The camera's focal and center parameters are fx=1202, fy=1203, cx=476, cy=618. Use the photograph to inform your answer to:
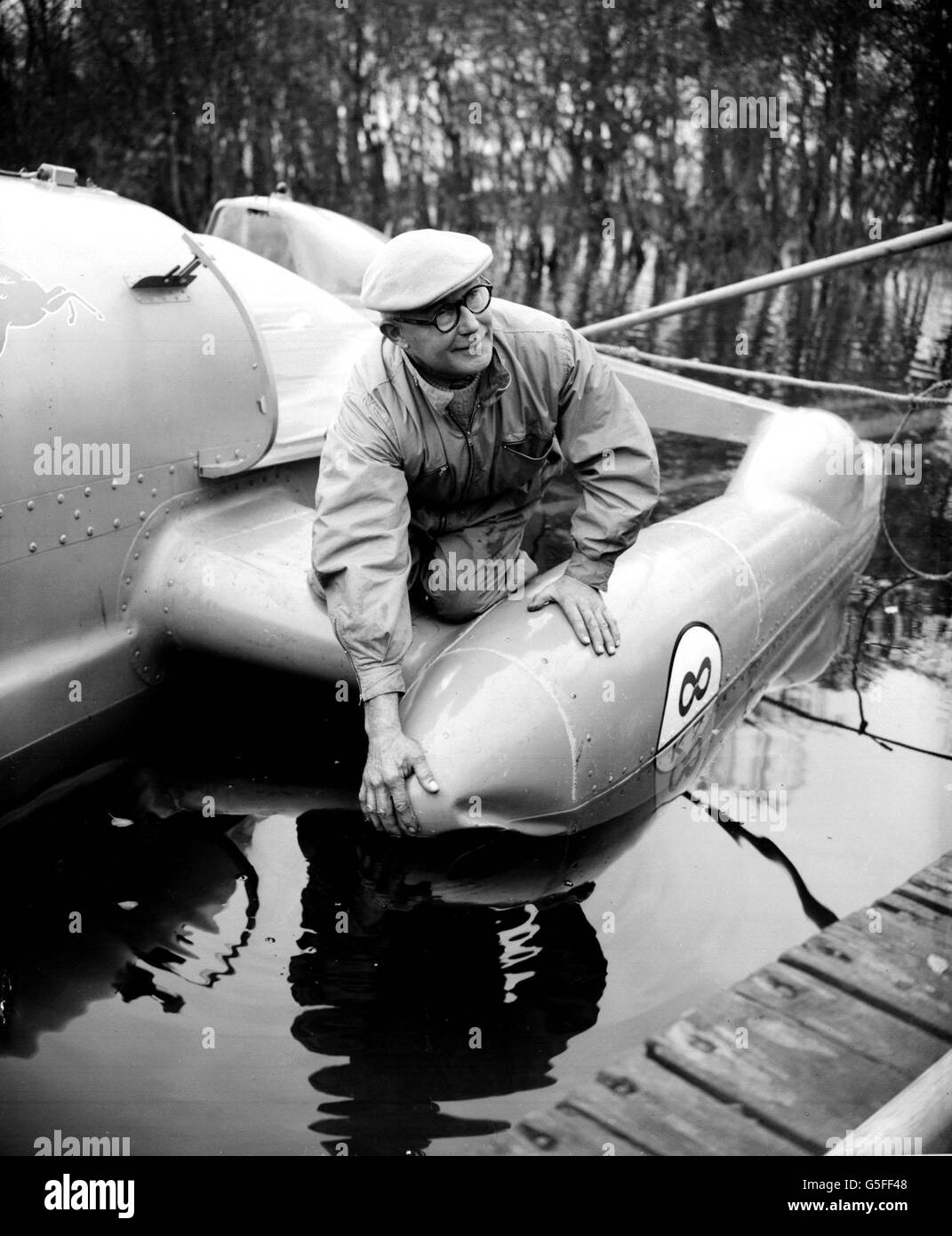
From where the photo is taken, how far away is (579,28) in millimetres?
15570

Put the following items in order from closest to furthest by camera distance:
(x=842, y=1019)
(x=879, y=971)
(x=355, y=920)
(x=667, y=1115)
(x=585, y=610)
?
(x=667, y=1115) → (x=842, y=1019) → (x=879, y=971) → (x=355, y=920) → (x=585, y=610)

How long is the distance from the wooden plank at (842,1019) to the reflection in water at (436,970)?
1.28 ft

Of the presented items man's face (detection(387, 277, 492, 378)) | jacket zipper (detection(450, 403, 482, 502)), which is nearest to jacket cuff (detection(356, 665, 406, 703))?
jacket zipper (detection(450, 403, 482, 502))

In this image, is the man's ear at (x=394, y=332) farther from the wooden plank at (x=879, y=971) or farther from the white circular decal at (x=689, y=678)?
the wooden plank at (x=879, y=971)

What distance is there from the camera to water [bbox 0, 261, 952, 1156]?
246cm

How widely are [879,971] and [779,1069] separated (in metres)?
0.45

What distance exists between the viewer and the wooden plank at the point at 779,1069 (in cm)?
239

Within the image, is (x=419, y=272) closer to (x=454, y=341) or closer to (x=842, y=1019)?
(x=454, y=341)

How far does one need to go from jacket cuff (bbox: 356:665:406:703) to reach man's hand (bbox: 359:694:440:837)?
16 millimetres

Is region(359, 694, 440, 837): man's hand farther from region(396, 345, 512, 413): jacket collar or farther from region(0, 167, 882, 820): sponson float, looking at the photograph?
region(396, 345, 512, 413): jacket collar

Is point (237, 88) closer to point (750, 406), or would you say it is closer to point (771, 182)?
point (771, 182)

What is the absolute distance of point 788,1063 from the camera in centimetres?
253

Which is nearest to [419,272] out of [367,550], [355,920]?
[367,550]

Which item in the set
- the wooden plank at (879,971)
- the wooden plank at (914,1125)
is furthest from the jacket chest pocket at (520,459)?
the wooden plank at (914,1125)
